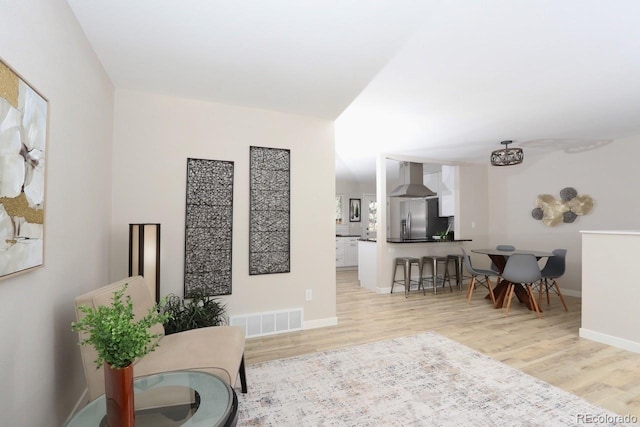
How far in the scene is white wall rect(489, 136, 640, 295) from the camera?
14.5 feet

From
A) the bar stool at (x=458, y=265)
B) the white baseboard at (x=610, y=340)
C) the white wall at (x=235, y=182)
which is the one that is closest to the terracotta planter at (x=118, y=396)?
the white wall at (x=235, y=182)

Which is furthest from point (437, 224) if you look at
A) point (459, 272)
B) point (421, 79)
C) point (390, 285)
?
point (421, 79)

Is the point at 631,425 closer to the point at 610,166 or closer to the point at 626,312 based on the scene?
the point at 626,312

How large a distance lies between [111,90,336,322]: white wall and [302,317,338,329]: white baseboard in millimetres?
26

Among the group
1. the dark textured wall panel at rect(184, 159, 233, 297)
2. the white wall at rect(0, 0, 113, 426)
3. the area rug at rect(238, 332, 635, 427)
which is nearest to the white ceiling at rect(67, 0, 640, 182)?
the white wall at rect(0, 0, 113, 426)

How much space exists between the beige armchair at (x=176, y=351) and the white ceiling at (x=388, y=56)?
5.41 ft

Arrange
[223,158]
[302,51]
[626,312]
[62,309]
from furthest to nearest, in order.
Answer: [223,158], [626,312], [302,51], [62,309]

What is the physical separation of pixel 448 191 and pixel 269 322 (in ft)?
15.8

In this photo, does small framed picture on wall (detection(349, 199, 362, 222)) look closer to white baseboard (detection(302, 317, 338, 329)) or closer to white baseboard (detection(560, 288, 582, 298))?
white baseboard (detection(560, 288, 582, 298))

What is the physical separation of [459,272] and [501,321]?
194 centimetres

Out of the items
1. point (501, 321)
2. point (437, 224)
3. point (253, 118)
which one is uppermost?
point (253, 118)

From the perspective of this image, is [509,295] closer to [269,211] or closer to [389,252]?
[389,252]

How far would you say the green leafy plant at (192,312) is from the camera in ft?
8.43

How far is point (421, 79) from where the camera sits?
2682 mm
